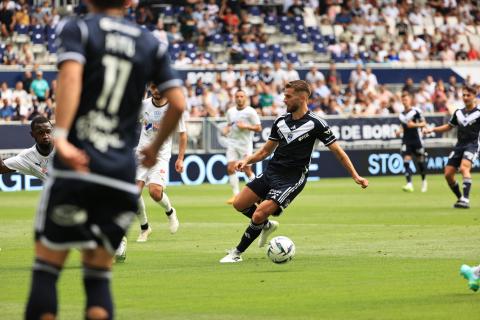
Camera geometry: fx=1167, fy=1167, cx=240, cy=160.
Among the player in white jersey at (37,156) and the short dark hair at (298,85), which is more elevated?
the short dark hair at (298,85)

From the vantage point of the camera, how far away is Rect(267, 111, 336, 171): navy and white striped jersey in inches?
566

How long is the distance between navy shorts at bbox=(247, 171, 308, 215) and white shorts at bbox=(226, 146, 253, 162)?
13.5m

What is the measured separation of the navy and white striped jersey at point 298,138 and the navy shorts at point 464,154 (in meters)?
10.1

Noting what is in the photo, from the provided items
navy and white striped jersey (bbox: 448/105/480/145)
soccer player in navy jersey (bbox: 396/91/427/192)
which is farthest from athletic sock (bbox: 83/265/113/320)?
soccer player in navy jersey (bbox: 396/91/427/192)

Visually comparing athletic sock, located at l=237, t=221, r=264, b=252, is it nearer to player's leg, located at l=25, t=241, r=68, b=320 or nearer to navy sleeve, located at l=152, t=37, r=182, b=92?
navy sleeve, located at l=152, t=37, r=182, b=92

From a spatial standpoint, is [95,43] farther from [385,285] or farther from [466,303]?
[385,285]

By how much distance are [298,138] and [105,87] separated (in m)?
8.08

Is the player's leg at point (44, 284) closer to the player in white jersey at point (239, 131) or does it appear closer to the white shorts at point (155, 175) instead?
the white shorts at point (155, 175)

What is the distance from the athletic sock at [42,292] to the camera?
6.34m

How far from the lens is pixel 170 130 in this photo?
268 inches

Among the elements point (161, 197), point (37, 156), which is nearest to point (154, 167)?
point (161, 197)

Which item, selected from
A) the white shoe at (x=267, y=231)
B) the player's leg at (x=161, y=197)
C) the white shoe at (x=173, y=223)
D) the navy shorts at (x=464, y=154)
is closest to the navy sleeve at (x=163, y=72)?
the white shoe at (x=267, y=231)

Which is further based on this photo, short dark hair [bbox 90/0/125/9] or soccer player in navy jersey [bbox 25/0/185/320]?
short dark hair [bbox 90/0/125/9]

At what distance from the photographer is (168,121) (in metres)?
6.75
